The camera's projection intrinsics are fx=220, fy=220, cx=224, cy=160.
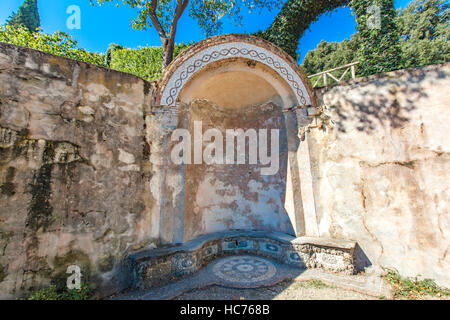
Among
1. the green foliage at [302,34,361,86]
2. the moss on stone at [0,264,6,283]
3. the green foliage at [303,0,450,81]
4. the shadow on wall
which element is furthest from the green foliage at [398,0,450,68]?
the moss on stone at [0,264,6,283]

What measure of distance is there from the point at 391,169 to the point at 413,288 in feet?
5.85

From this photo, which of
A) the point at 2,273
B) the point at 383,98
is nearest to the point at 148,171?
the point at 2,273

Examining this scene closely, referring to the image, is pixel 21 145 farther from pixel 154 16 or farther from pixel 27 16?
pixel 27 16

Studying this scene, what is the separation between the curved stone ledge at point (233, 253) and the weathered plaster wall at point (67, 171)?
40 cm

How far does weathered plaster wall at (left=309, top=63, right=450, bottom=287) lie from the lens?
3305 mm

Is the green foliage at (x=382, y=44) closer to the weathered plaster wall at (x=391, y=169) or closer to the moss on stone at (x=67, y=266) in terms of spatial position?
the weathered plaster wall at (x=391, y=169)

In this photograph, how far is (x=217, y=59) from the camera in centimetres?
420

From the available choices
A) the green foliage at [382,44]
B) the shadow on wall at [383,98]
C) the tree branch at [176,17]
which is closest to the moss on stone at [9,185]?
the shadow on wall at [383,98]

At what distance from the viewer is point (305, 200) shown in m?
4.35

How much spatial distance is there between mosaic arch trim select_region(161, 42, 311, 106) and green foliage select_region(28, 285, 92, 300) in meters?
3.13

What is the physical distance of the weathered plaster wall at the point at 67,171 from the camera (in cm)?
268

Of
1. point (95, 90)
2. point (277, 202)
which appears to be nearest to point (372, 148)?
point (277, 202)

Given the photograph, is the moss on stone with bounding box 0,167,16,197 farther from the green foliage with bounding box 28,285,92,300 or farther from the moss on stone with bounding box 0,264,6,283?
the green foliage with bounding box 28,285,92,300
